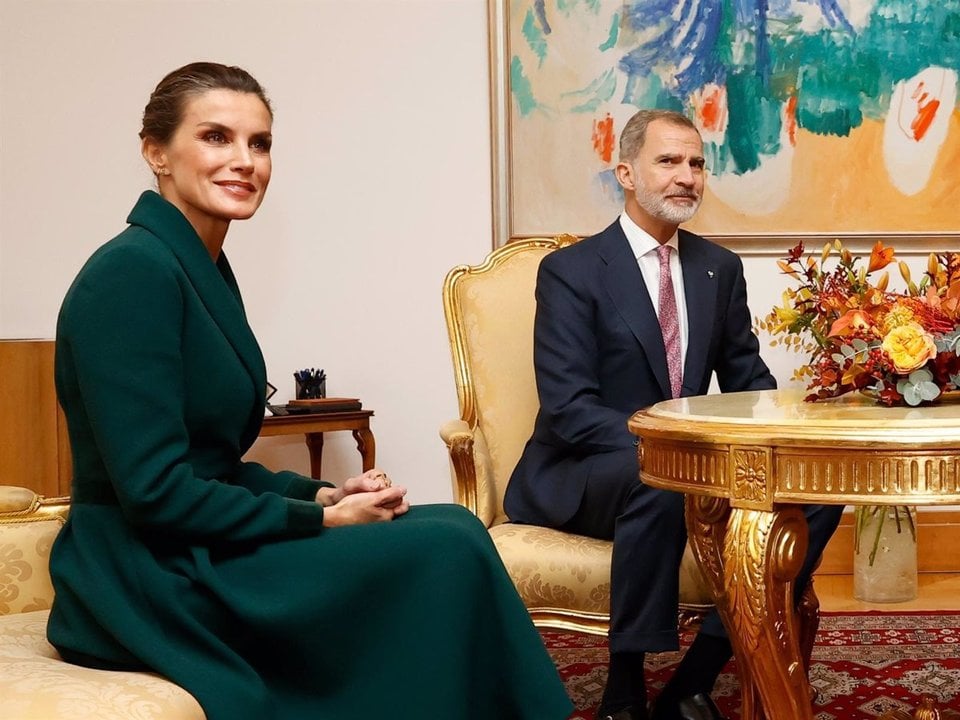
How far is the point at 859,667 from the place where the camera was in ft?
12.9

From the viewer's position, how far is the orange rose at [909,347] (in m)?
2.71

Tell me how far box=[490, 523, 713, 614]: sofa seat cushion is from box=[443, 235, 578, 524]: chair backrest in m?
0.59

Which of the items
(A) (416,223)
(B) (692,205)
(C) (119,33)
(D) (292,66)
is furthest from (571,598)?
(C) (119,33)

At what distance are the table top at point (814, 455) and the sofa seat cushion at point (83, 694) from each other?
46.6 inches

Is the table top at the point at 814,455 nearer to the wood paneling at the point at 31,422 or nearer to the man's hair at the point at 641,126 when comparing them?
the man's hair at the point at 641,126

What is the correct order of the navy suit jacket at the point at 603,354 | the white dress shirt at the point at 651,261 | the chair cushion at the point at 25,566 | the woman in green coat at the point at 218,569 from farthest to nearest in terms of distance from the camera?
the white dress shirt at the point at 651,261 → the navy suit jacket at the point at 603,354 → the chair cushion at the point at 25,566 → the woman in green coat at the point at 218,569

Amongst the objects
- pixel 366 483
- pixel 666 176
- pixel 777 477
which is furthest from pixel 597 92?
pixel 366 483

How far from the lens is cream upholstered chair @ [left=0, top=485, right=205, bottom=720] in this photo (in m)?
1.84

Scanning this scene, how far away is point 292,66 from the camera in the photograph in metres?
5.46

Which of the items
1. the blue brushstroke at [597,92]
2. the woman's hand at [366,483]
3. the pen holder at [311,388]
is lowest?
the pen holder at [311,388]

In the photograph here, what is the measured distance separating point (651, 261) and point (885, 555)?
76.5 inches

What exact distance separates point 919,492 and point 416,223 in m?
3.42

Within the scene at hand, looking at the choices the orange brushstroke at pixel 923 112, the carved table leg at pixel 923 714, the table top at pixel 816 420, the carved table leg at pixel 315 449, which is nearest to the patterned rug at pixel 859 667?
the carved table leg at pixel 923 714

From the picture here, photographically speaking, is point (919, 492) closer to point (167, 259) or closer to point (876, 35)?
point (167, 259)
